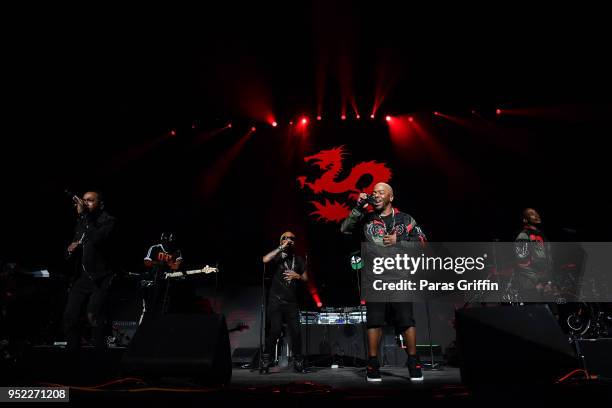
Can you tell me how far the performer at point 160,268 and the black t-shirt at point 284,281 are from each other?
85.3 inches

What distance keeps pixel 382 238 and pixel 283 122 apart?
213 inches

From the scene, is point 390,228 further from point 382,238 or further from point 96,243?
point 96,243

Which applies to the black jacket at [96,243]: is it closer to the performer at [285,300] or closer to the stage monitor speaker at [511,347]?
the performer at [285,300]

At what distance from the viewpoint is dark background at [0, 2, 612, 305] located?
6.13m

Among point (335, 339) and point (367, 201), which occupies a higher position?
point (367, 201)

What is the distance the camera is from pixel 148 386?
111 inches

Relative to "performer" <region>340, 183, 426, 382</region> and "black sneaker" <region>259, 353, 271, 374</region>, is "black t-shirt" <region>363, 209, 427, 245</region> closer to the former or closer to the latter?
"performer" <region>340, 183, 426, 382</region>

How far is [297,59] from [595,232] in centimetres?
667

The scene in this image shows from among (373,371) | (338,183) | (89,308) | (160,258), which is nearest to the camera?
(373,371)

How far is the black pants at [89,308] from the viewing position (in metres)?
4.60

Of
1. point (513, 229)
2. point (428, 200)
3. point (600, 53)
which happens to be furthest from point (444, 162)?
point (600, 53)

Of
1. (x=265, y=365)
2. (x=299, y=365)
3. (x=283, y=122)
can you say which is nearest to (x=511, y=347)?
(x=299, y=365)

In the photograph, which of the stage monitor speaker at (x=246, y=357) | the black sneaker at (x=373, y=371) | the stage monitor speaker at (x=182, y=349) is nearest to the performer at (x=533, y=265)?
the black sneaker at (x=373, y=371)

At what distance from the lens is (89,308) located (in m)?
4.78
